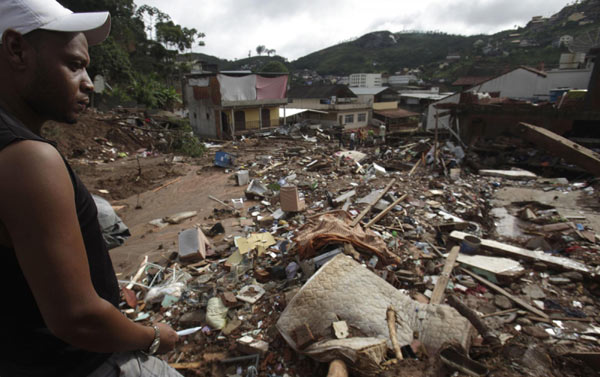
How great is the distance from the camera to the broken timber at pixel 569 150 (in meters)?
6.97

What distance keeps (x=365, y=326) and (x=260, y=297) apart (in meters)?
1.57

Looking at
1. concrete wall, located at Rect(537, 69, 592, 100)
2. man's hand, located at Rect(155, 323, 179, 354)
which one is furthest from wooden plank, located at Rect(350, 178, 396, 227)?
concrete wall, located at Rect(537, 69, 592, 100)

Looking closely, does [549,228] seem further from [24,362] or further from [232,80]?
[232,80]

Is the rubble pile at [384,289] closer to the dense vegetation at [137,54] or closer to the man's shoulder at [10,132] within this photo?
the man's shoulder at [10,132]

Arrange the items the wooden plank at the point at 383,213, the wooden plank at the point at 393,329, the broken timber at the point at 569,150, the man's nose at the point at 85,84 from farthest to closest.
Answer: the broken timber at the point at 569,150 < the wooden plank at the point at 383,213 < the wooden plank at the point at 393,329 < the man's nose at the point at 85,84

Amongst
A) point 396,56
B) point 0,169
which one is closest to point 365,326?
point 0,169

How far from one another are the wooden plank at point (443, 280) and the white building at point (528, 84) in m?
17.5

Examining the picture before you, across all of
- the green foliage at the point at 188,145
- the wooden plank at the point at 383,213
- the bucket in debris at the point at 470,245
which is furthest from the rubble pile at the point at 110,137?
the bucket in debris at the point at 470,245

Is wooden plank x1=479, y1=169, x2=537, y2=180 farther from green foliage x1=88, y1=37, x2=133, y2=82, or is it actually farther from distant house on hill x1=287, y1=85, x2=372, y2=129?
green foliage x1=88, y1=37, x2=133, y2=82

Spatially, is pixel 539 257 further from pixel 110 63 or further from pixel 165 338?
pixel 110 63

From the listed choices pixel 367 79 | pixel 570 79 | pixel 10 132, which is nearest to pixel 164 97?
pixel 10 132

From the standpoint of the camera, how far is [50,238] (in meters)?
0.75

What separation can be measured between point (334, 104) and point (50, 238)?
3125cm

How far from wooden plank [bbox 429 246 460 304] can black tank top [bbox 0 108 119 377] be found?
3536mm
